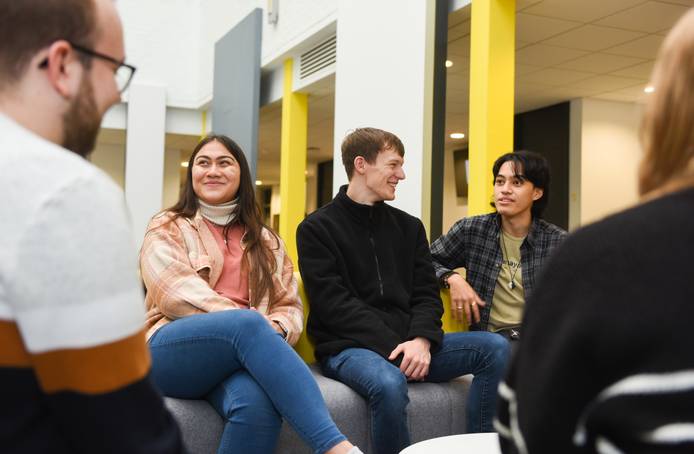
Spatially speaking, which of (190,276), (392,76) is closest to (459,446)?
(190,276)

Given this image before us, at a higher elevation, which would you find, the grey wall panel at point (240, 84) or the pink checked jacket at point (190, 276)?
the grey wall panel at point (240, 84)

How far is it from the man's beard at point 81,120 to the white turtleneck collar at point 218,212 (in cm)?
171

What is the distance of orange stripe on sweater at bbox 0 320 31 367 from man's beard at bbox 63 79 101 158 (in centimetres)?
25

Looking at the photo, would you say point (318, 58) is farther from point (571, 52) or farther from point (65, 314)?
point (65, 314)

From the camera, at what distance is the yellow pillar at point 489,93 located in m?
4.48

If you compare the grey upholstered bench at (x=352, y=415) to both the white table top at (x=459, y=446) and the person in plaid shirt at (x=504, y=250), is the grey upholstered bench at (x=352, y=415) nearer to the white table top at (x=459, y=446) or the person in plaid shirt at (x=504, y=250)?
the person in plaid shirt at (x=504, y=250)

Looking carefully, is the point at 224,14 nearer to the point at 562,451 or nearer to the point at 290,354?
the point at 290,354

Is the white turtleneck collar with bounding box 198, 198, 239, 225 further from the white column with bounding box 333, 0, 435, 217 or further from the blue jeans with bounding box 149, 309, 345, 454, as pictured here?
the white column with bounding box 333, 0, 435, 217

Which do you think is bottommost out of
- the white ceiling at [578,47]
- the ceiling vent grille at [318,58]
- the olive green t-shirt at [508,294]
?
the olive green t-shirt at [508,294]

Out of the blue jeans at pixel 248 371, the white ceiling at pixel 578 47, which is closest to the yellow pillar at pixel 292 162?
the white ceiling at pixel 578 47

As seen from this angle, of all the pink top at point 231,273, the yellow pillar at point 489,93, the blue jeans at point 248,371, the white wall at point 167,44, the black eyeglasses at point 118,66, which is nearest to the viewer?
the black eyeglasses at point 118,66

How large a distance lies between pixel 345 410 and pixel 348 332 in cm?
31

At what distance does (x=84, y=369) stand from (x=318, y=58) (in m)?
6.69

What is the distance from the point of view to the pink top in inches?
97.7
